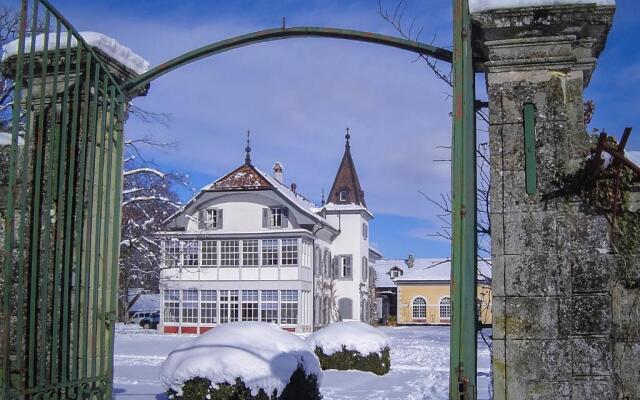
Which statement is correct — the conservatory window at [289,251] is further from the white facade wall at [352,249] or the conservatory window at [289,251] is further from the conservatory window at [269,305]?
the white facade wall at [352,249]

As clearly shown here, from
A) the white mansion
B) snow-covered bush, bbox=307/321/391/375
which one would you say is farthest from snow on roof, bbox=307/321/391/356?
the white mansion

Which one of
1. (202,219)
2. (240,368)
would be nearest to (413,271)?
(202,219)

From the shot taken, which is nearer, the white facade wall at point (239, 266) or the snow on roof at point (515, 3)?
the snow on roof at point (515, 3)

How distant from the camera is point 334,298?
4281cm

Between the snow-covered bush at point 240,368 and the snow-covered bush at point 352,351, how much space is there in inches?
259

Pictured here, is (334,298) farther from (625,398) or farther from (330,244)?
(625,398)

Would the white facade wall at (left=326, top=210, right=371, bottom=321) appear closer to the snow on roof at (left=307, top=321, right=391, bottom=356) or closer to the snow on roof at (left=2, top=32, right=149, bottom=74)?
the snow on roof at (left=307, top=321, right=391, bottom=356)

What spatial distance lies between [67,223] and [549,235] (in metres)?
2.90

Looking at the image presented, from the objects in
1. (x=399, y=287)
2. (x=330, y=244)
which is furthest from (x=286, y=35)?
(x=399, y=287)

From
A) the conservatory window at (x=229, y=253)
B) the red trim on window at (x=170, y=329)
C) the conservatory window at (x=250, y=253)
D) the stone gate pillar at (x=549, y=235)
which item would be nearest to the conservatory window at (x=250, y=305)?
the conservatory window at (x=250, y=253)

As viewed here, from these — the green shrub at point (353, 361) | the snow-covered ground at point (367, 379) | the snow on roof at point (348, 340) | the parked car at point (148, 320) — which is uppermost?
the snow on roof at point (348, 340)

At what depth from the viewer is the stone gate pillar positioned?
3559mm

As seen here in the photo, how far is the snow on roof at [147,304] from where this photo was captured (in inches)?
2079

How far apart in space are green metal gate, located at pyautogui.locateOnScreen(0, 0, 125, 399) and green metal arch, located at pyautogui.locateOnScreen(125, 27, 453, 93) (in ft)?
0.86
